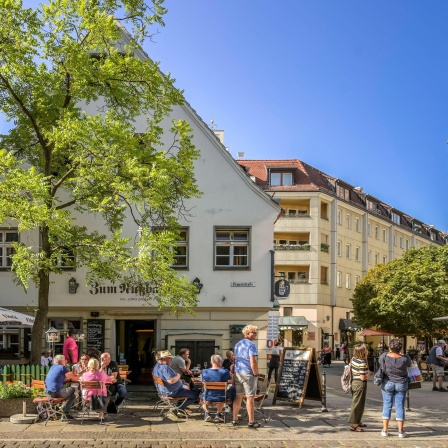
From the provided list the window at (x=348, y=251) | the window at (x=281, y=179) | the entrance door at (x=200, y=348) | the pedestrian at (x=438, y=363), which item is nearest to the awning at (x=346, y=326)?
the window at (x=348, y=251)

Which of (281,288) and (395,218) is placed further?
(395,218)

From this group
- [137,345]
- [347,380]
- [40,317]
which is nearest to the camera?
[347,380]

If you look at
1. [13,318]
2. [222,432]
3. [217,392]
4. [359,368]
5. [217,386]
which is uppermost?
[13,318]

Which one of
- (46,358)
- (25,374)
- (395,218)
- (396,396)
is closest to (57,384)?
(25,374)

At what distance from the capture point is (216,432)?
13.5 metres

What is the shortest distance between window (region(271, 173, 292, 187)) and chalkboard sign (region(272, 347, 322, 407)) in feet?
143

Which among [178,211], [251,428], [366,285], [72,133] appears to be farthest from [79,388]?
[366,285]

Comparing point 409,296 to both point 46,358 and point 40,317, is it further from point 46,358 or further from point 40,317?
point 40,317

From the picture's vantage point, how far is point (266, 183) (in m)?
61.1

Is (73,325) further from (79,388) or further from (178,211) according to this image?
(79,388)

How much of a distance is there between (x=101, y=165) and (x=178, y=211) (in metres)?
7.35

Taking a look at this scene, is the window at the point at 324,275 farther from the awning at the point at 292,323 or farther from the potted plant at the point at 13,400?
the potted plant at the point at 13,400

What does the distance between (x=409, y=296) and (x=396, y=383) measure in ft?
110

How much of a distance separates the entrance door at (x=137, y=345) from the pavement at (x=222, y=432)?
753cm
